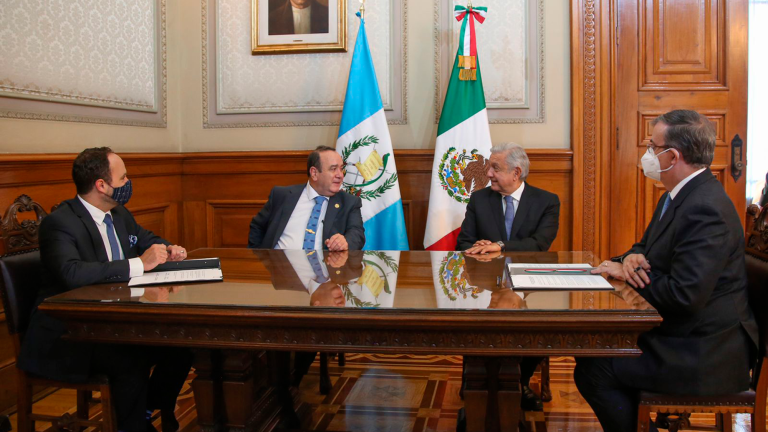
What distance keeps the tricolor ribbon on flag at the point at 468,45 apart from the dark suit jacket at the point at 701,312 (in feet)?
7.34

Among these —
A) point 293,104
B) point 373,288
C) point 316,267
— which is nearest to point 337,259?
point 316,267

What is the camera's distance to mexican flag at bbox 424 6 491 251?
4.26m

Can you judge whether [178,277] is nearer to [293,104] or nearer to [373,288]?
[373,288]

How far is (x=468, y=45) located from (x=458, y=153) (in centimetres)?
70

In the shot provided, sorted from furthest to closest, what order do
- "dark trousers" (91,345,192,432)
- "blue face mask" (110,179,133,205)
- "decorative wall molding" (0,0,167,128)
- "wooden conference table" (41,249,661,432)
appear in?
"decorative wall molding" (0,0,167,128) → "blue face mask" (110,179,133,205) → "dark trousers" (91,345,192,432) → "wooden conference table" (41,249,661,432)

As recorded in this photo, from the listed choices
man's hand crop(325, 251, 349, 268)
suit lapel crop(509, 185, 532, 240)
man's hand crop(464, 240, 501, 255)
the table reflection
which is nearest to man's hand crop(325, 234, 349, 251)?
man's hand crop(325, 251, 349, 268)

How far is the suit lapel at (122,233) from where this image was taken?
2830mm

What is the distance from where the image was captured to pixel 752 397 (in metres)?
2.14

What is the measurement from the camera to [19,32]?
3299 millimetres

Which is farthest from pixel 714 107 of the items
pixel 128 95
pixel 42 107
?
pixel 42 107

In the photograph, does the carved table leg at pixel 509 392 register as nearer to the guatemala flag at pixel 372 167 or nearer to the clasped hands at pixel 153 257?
the clasped hands at pixel 153 257

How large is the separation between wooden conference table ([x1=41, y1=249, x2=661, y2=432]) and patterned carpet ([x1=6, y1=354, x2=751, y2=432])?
0.77 m

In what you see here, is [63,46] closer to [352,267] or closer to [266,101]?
[266,101]

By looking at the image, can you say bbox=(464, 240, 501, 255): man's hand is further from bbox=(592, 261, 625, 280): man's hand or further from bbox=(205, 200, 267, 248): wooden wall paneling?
bbox=(205, 200, 267, 248): wooden wall paneling
